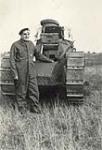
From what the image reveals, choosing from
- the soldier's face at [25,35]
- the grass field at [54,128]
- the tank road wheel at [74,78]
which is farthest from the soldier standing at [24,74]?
the tank road wheel at [74,78]

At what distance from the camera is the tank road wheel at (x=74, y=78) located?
28.4ft

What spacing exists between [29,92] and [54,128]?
5.89 ft

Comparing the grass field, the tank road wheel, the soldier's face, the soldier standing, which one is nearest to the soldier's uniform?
the soldier standing

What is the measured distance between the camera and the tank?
28.6ft

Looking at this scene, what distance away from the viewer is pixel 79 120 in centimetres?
741

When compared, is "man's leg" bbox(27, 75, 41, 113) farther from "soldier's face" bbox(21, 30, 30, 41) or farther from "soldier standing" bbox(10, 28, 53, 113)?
"soldier's face" bbox(21, 30, 30, 41)

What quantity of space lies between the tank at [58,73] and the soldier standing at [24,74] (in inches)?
13.2

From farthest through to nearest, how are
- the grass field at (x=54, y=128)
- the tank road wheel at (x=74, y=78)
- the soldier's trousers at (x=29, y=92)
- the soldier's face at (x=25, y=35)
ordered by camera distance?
the soldier's face at (x=25, y=35) → the soldier's trousers at (x=29, y=92) → the tank road wheel at (x=74, y=78) → the grass field at (x=54, y=128)

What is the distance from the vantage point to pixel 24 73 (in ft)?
28.7

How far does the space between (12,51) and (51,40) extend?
1.90 meters

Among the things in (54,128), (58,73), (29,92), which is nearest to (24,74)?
(29,92)

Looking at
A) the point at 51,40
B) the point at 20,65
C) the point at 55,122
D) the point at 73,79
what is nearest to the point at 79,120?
the point at 55,122

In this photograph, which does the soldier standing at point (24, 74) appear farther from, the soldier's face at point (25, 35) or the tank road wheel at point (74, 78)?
the tank road wheel at point (74, 78)

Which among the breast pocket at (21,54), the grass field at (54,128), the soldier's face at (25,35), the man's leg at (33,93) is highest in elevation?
the soldier's face at (25,35)
